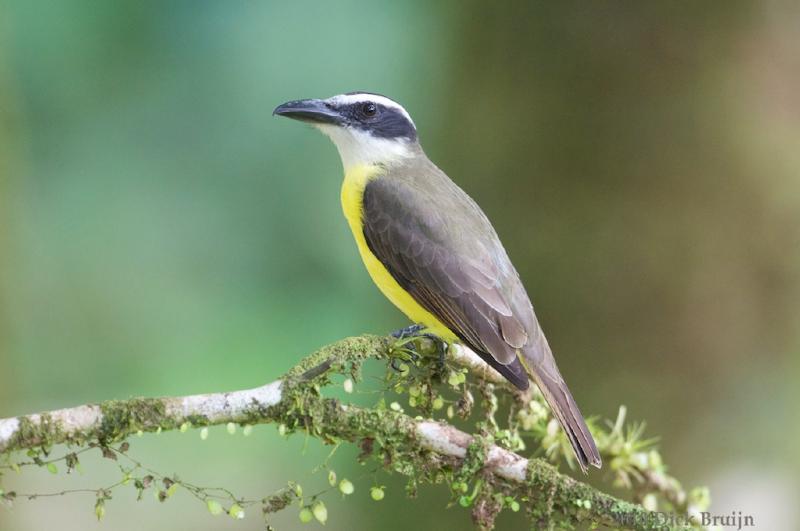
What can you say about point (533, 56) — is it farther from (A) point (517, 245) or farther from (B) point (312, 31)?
(B) point (312, 31)

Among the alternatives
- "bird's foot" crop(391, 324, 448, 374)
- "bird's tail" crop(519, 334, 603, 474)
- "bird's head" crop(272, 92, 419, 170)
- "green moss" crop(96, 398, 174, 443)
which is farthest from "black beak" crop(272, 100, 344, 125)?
"green moss" crop(96, 398, 174, 443)

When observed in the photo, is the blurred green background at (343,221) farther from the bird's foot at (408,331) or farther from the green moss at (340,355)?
the green moss at (340,355)

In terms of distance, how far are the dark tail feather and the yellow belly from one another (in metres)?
0.39

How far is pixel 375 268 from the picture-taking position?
4.15 metres

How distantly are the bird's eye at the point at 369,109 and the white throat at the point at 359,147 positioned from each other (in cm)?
10

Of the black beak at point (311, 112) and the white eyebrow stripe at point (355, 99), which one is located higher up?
the white eyebrow stripe at point (355, 99)

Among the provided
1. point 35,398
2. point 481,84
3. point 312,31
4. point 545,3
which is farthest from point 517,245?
point 35,398

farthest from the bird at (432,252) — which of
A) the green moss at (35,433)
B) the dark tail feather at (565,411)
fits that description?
the green moss at (35,433)

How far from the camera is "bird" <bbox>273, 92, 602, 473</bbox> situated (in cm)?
370

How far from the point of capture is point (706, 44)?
4816mm

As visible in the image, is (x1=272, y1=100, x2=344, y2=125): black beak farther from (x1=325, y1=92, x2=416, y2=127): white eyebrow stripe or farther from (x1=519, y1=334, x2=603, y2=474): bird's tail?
(x1=519, y1=334, x2=603, y2=474): bird's tail

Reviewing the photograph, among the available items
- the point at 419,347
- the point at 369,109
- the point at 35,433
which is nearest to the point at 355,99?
the point at 369,109

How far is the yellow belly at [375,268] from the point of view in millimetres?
3941

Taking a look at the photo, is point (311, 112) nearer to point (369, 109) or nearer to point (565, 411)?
point (369, 109)
